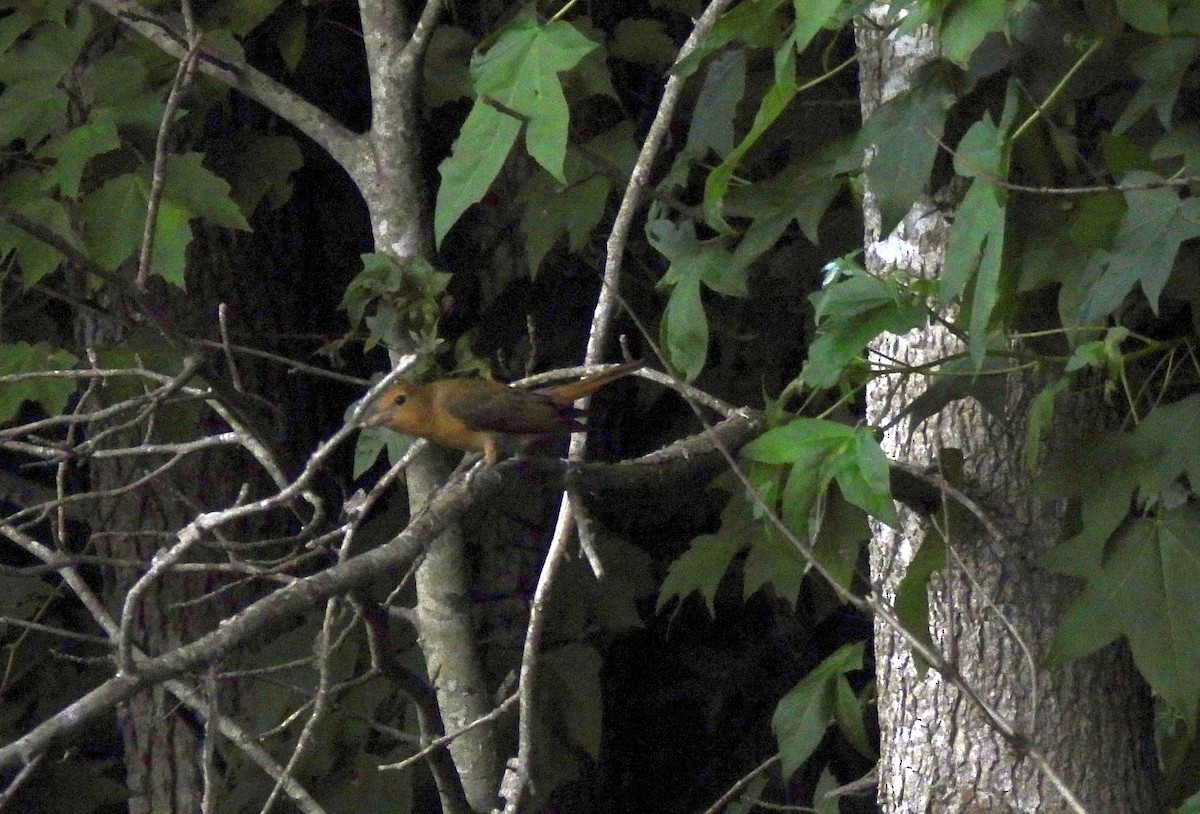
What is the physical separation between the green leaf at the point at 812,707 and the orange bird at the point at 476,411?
0.78 m

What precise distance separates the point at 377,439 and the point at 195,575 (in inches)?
42.5

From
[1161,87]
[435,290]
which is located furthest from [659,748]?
[1161,87]

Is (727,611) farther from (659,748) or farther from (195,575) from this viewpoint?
(195,575)

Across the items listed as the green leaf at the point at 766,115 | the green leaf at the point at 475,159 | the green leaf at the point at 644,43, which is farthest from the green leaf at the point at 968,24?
the green leaf at the point at 644,43

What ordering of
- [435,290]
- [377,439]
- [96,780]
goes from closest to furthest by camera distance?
1. [435,290]
2. [377,439]
3. [96,780]

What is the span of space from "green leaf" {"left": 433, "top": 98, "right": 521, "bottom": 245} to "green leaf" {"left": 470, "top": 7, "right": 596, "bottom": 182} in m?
0.03

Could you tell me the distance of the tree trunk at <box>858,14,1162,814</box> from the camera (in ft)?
7.50

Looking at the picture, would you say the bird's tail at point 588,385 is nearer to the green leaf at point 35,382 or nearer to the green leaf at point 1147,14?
the green leaf at point 35,382

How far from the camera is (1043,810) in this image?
7.49 feet

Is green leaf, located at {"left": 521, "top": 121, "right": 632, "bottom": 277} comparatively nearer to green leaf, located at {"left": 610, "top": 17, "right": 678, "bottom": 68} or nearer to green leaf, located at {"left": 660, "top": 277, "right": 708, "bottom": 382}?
green leaf, located at {"left": 610, "top": 17, "right": 678, "bottom": 68}

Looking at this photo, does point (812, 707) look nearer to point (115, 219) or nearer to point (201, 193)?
point (201, 193)

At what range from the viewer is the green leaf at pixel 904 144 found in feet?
6.53

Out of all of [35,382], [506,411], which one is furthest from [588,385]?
[35,382]

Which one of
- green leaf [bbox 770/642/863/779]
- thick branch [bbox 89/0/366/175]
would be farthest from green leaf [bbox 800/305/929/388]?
thick branch [bbox 89/0/366/175]
